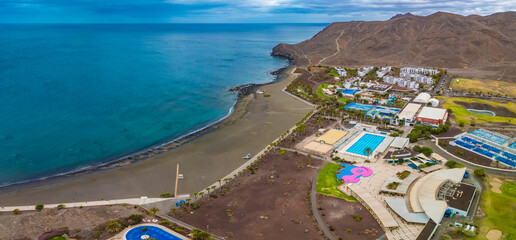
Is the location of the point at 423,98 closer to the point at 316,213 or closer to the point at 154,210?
the point at 316,213

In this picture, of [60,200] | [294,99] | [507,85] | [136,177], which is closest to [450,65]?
[507,85]

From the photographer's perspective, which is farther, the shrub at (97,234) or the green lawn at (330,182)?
the green lawn at (330,182)

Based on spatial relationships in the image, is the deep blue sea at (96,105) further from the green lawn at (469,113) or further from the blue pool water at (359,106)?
the green lawn at (469,113)

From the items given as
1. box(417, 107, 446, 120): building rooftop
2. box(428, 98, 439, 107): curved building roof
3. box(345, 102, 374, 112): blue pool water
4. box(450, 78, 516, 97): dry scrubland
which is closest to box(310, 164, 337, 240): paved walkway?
box(417, 107, 446, 120): building rooftop

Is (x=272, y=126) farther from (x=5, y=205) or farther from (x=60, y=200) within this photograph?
(x=5, y=205)

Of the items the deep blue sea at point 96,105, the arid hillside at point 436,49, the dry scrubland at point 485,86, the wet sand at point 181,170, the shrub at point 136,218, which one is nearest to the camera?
the shrub at point 136,218

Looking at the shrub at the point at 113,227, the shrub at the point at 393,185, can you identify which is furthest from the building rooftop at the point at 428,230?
the shrub at the point at 113,227

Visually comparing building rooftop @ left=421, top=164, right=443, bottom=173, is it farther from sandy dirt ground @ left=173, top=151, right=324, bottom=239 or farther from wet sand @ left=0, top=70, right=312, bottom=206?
wet sand @ left=0, top=70, right=312, bottom=206
